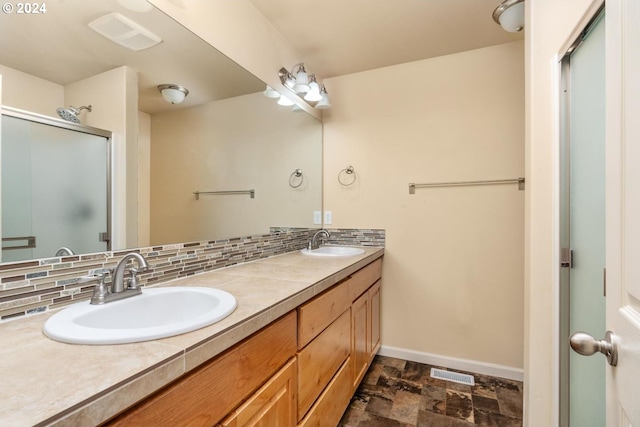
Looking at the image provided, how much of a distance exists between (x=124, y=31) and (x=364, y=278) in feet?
5.43

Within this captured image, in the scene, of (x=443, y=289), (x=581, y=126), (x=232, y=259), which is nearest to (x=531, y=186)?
(x=581, y=126)

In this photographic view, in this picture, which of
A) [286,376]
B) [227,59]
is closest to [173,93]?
[227,59]

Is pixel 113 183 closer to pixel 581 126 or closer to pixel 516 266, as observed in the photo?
pixel 581 126

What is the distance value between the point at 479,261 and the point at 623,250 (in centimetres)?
166

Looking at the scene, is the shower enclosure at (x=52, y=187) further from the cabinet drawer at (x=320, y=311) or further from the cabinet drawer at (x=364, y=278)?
the cabinet drawer at (x=364, y=278)

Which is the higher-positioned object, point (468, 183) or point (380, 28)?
point (380, 28)

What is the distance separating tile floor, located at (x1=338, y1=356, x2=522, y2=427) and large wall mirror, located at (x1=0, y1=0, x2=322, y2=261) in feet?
3.94

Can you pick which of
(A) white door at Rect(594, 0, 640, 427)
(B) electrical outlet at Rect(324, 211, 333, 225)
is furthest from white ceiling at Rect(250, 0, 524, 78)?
(A) white door at Rect(594, 0, 640, 427)

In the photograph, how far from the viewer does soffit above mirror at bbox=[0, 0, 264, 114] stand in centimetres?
82

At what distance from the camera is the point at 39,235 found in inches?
33.3

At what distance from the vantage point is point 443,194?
2.11 meters

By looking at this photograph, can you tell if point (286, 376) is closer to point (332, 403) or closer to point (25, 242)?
point (332, 403)

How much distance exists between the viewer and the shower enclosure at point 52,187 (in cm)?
78

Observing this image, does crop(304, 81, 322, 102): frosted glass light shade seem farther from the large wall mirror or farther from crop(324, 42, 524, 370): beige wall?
crop(324, 42, 524, 370): beige wall
